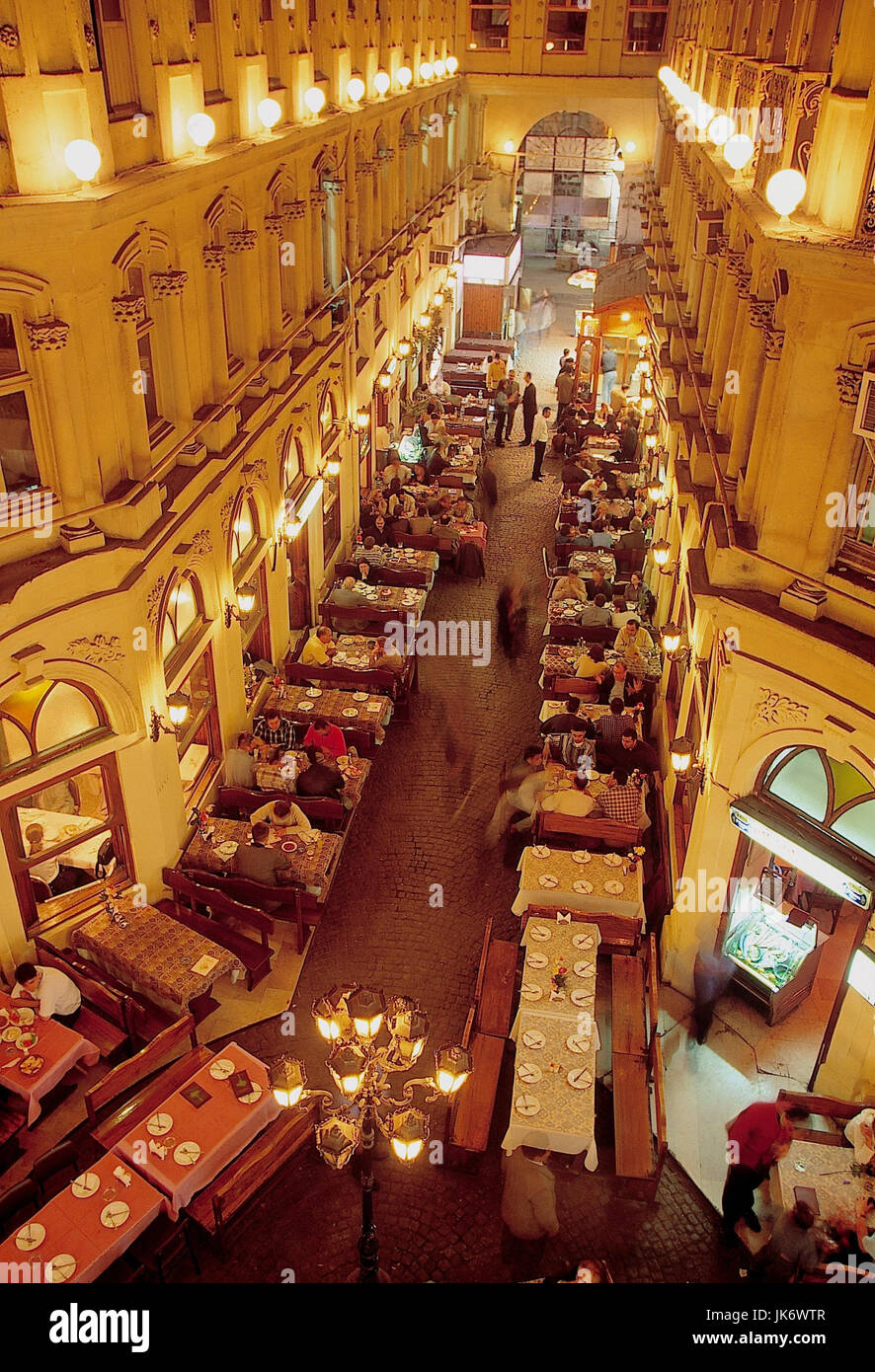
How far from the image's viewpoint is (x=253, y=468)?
44.2 ft

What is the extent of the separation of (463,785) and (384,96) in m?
14.8

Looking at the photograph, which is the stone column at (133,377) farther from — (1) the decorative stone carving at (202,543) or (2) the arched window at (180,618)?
(2) the arched window at (180,618)

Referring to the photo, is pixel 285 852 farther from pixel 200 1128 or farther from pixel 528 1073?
pixel 528 1073

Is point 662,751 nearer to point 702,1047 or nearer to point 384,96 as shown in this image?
point 702,1047

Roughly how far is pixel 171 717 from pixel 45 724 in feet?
5.03

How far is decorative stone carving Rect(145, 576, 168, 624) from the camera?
415 inches

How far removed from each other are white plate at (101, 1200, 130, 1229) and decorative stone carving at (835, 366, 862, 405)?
29.6ft

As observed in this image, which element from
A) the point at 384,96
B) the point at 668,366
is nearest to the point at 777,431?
the point at 668,366

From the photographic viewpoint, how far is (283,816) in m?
→ 12.3

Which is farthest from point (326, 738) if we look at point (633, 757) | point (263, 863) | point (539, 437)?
point (539, 437)

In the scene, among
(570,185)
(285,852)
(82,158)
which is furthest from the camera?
(570,185)

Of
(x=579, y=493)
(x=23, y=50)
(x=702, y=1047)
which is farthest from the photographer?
(x=579, y=493)

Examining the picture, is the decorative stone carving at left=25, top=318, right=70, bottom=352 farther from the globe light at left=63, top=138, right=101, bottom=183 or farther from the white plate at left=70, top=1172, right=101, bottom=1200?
the white plate at left=70, top=1172, right=101, bottom=1200

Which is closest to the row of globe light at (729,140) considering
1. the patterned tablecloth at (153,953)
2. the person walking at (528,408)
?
the person walking at (528,408)
